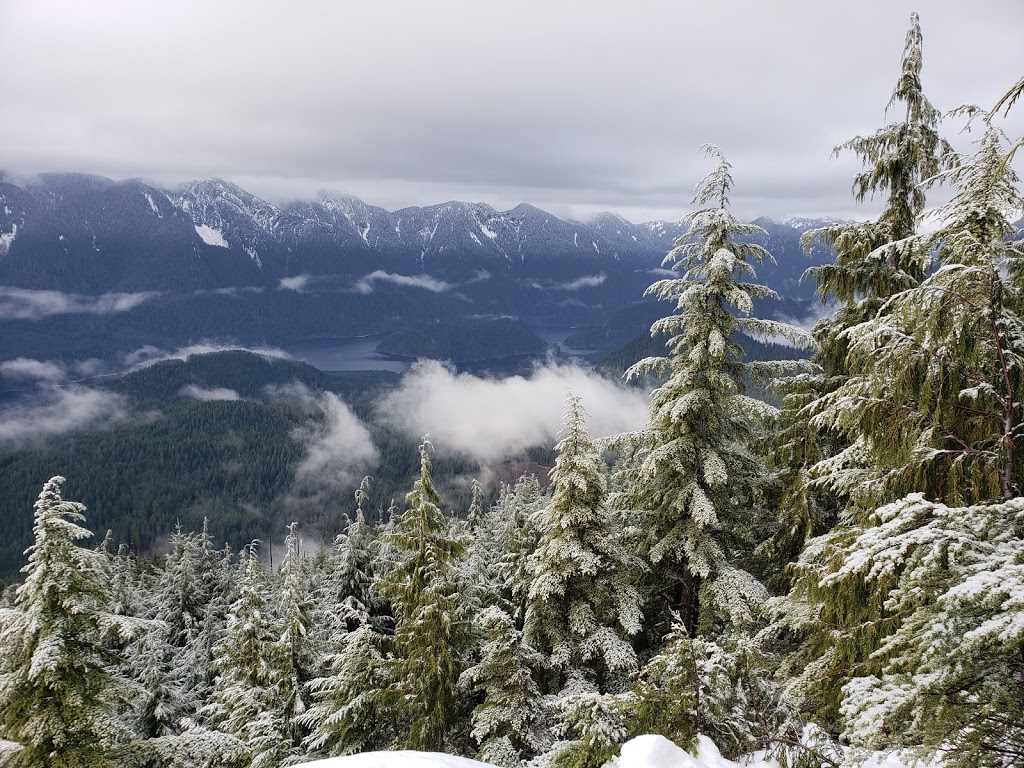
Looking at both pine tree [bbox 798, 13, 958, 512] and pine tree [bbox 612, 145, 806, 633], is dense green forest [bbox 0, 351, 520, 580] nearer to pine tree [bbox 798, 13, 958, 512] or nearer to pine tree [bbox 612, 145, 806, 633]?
pine tree [bbox 612, 145, 806, 633]

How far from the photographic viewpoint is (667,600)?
46.5ft

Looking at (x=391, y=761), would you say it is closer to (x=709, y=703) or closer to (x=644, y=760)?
(x=644, y=760)

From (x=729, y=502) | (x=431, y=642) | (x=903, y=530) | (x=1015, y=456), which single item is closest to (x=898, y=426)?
(x=1015, y=456)

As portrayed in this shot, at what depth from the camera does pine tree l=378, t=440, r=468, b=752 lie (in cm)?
1305

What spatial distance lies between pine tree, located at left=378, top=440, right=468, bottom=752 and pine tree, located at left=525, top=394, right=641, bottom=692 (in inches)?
94.0

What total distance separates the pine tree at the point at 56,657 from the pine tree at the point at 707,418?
Answer: 1163 cm

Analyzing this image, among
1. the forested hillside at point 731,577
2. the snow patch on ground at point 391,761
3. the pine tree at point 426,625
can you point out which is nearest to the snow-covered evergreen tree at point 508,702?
the forested hillside at point 731,577

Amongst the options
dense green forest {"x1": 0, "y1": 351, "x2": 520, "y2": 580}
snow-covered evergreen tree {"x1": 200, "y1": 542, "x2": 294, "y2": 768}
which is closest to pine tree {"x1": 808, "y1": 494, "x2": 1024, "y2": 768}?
snow-covered evergreen tree {"x1": 200, "y1": 542, "x2": 294, "y2": 768}

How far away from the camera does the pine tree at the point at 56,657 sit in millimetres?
10266

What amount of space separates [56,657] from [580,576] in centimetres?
1055

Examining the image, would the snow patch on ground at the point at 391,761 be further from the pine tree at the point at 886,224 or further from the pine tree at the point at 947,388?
the pine tree at the point at 886,224

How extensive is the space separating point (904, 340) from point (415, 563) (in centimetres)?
1219

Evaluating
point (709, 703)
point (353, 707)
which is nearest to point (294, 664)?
point (353, 707)

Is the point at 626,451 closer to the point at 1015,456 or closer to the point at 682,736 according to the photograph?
the point at 682,736
